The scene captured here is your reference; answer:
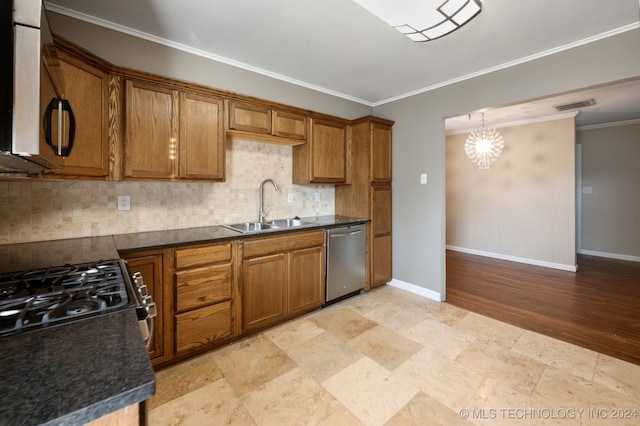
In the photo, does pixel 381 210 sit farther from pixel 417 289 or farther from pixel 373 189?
pixel 417 289

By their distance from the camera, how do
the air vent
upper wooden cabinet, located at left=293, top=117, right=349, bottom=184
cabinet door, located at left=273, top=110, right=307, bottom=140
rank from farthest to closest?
the air vent, upper wooden cabinet, located at left=293, top=117, right=349, bottom=184, cabinet door, located at left=273, top=110, right=307, bottom=140

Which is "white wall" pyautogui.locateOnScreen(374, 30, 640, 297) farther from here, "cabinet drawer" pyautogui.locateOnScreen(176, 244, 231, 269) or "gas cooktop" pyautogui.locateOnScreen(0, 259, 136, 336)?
"gas cooktop" pyautogui.locateOnScreen(0, 259, 136, 336)

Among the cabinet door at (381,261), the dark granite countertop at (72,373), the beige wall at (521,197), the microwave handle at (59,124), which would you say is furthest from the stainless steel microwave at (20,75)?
the beige wall at (521,197)

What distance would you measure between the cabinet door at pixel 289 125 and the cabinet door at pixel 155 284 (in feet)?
5.36

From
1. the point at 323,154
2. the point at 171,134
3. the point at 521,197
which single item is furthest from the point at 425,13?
the point at 521,197

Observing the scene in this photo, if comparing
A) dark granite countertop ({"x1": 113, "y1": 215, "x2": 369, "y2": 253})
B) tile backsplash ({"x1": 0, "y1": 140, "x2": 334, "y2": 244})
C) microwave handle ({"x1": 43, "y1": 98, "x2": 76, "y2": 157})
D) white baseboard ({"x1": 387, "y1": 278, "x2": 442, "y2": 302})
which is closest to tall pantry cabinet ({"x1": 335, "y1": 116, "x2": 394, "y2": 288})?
white baseboard ({"x1": 387, "y1": 278, "x2": 442, "y2": 302})

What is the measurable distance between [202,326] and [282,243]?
0.94 metres

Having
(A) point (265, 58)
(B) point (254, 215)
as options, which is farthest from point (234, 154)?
(A) point (265, 58)

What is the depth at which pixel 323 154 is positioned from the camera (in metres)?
3.30

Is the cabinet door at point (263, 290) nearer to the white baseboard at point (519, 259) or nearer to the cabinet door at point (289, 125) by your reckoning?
the cabinet door at point (289, 125)

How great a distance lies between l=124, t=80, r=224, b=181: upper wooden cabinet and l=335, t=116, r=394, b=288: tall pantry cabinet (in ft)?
5.69

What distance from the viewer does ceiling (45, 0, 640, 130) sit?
1.95 metres

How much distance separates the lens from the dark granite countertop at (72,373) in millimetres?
470

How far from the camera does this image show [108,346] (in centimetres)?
69
